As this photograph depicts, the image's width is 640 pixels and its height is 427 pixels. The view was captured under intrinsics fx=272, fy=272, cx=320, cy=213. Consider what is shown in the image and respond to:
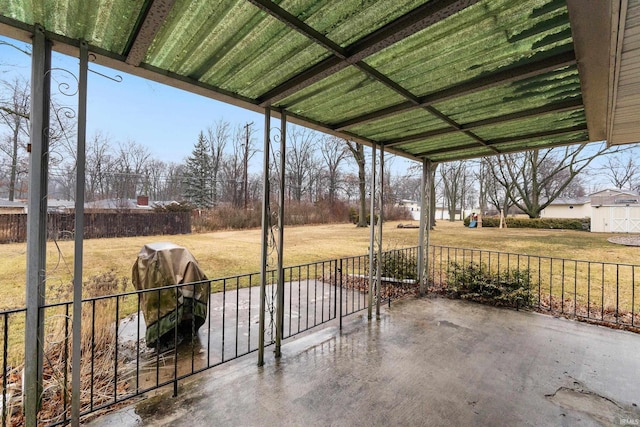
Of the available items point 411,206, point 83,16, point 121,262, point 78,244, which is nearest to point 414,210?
point 411,206

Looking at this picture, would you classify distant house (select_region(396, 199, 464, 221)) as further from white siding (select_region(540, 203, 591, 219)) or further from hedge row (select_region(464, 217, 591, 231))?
hedge row (select_region(464, 217, 591, 231))

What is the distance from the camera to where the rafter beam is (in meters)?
1.27

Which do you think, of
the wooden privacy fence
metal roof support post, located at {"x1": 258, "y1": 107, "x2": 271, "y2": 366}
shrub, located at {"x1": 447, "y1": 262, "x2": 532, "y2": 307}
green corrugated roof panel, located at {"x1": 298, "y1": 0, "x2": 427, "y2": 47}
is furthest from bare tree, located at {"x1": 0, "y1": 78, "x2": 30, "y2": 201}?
shrub, located at {"x1": 447, "y1": 262, "x2": 532, "y2": 307}

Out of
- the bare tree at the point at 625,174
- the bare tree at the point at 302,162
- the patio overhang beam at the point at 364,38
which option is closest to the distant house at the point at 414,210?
the bare tree at the point at 302,162

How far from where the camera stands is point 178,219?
1154 centimetres

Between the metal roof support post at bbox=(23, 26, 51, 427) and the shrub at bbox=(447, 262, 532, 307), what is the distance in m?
5.20

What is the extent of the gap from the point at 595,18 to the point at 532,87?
3.56 ft

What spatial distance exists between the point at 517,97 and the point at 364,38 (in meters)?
1.69

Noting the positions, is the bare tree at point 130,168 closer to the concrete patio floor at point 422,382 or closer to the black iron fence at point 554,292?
the concrete patio floor at point 422,382

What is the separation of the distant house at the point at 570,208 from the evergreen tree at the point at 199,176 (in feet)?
93.1

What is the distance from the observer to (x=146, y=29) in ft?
4.68

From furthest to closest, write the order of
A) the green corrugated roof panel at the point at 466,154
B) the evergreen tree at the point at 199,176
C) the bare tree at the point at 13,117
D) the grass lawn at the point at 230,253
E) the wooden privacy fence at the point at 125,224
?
1. the evergreen tree at the point at 199,176
2. the wooden privacy fence at the point at 125,224
3. the grass lawn at the point at 230,253
4. the green corrugated roof panel at the point at 466,154
5. the bare tree at the point at 13,117

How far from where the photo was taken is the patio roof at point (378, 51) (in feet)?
4.46

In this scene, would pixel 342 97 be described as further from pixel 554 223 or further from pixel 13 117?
pixel 554 223
